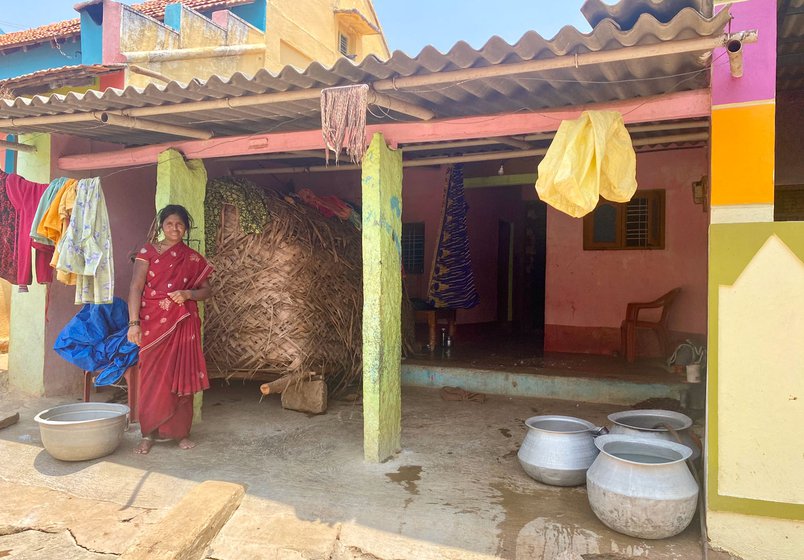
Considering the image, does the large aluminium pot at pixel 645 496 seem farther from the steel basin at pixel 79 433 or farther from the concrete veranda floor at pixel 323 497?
the steel basin at pixel 79 433

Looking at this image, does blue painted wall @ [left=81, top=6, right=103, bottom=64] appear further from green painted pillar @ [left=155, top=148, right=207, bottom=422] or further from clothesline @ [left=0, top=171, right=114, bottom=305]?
green painted pillar @ [left=155, top=148, right=207, bottom=422]

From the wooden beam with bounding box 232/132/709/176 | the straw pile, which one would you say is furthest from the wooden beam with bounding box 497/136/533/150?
the straw pile

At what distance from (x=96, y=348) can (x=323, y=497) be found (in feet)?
9.41

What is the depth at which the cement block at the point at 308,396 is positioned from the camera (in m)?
5.46

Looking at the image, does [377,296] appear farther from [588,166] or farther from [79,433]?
[79,433]

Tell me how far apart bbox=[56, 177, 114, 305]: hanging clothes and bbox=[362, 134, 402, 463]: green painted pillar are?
2.36m

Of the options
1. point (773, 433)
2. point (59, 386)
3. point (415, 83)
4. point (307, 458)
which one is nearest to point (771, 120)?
Answer: point (773, 433)

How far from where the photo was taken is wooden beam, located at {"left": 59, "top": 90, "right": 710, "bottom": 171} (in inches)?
136

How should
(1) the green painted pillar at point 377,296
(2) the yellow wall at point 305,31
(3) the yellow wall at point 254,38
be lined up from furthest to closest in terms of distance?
(2) the yellow wall at point 305,31 < (3) the yellow wall at point 254,38 < (1) the green painted pillar at point 377,296

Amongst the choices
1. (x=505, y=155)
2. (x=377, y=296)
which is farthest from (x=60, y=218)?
(x=505, y=155)

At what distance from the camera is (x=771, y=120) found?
308cm

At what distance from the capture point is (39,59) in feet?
38.5

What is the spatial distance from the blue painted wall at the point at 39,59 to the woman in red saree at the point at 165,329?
8828mm

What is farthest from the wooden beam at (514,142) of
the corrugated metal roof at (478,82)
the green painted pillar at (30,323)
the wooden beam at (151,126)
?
the green painted pillar at (30,323)
